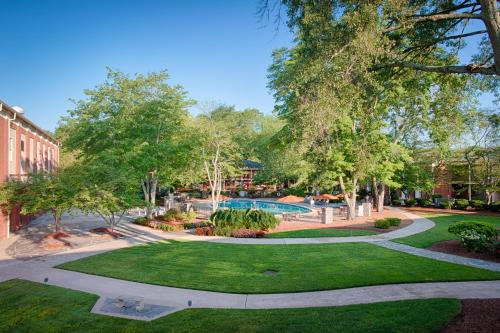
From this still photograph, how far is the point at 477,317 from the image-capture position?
27.2 feet

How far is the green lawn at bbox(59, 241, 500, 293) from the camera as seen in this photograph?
1177 cm

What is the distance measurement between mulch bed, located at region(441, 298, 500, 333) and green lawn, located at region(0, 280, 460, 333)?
212 mm

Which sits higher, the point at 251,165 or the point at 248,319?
the point at 251,165

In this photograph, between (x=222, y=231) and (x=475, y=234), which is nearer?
(x=475, y=234)

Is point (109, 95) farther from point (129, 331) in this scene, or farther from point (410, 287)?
point (410, 287)

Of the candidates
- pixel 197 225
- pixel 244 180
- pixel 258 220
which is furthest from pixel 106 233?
pixel 244 180

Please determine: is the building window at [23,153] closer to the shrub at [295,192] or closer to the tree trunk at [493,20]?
the tree trunk at [493,20]

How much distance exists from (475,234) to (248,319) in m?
13.5

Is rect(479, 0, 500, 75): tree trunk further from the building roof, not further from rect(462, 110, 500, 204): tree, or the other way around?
the building roof

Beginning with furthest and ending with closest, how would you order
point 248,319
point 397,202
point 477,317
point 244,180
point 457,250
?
point 244,180, point 397,202, point 457,250, point 248,319, point 477,317

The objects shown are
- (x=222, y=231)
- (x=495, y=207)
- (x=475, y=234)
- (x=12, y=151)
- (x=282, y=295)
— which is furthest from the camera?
(x=495, y=207)

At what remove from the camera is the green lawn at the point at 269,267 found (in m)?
11.8

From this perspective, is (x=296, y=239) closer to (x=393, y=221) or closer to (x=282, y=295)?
(x=393, y=221)

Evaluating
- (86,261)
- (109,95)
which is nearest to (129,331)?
(86,261)
